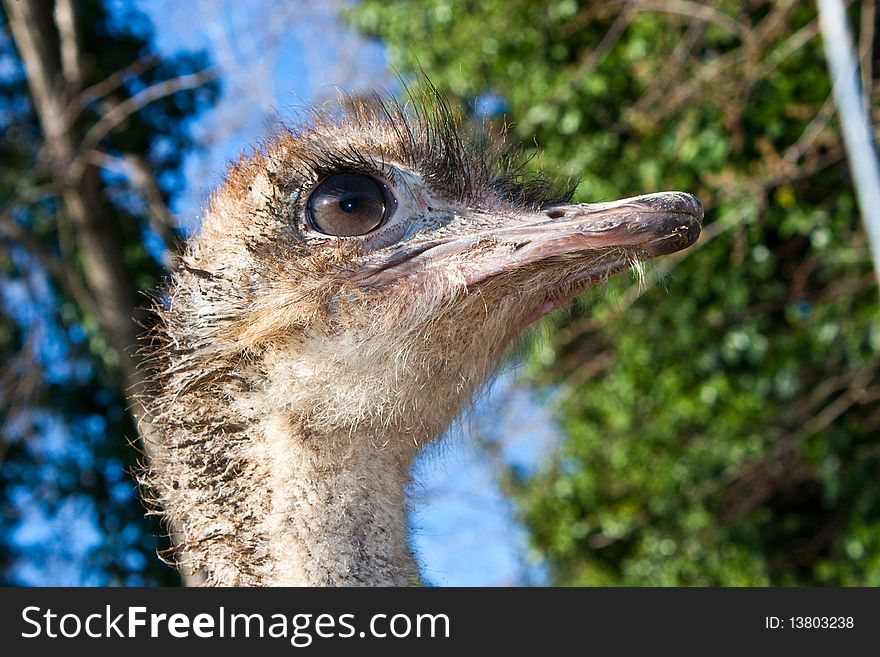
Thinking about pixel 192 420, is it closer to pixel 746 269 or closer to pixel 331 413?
pixel 331 413

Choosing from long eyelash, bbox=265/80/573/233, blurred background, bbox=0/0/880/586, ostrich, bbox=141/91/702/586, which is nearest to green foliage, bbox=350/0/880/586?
blurred background, bbox=0/0/880/586

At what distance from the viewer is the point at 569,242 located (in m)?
1.95

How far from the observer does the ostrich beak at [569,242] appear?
6.24 ft

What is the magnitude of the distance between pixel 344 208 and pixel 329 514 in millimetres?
589

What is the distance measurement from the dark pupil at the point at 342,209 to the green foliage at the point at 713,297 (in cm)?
312

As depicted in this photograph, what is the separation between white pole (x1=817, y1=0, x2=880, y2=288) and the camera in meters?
3.08

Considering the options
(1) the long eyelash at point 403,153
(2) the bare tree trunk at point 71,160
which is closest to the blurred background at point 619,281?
(2) the bare tree trunk at point 71,160

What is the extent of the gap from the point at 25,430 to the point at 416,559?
5054mm

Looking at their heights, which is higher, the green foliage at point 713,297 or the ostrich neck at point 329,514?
the green foliage at point 713,297

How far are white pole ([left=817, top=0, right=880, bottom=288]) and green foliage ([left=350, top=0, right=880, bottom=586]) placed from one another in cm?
154

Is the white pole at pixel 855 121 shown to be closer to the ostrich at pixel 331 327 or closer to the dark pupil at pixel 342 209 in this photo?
the ostrich at pixel 331 327

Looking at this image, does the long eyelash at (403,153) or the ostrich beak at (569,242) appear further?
the long eyelash at (403,153)

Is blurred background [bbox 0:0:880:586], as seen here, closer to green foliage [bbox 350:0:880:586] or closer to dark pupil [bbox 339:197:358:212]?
green foliage [bbox 350:0:880:586]
